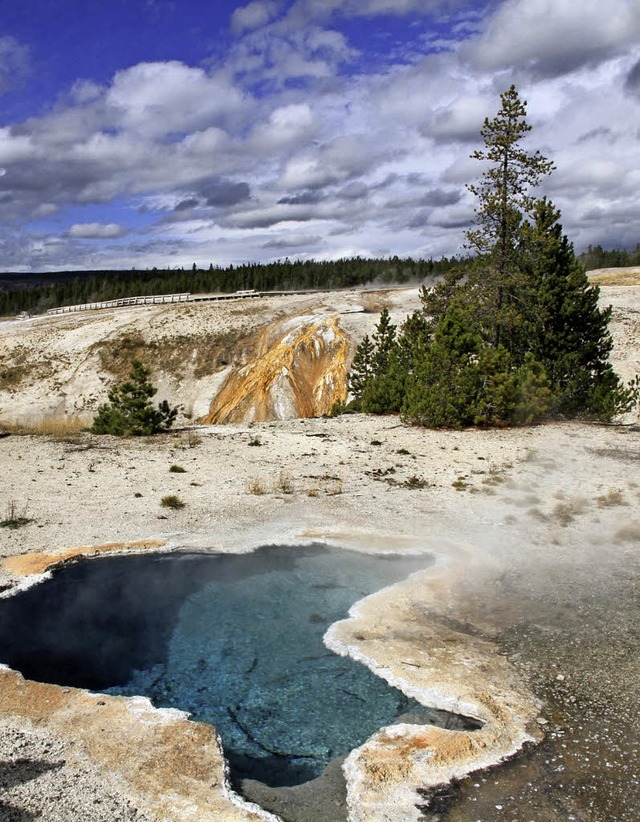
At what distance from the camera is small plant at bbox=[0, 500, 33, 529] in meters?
11.6

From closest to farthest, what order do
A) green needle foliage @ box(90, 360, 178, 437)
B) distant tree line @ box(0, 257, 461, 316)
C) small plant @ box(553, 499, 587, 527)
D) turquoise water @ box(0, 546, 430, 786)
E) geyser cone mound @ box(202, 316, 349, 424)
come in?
turquoise water @ box(0, 546, 430, 786) < small plant @ box(553, 499, 587, 527) < green needle foliage @ box(90, 360, 178, 437) < geyser cone mound @ box(202, 316, 349, 424) < distant tree line @ box(0, 257, 461, 316)

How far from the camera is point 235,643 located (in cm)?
803

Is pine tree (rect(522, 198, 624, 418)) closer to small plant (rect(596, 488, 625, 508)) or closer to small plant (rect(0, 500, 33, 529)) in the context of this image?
small plant (rect(596, 488, 625, 508))

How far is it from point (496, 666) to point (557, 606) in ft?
6.18

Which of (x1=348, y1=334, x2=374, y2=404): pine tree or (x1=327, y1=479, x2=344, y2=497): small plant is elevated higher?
(x1=348, y1=334, x2=374, y2=404): pine tree

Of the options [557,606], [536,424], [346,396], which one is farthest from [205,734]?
[346,396]

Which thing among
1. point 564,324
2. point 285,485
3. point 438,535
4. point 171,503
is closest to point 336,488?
point 285,485

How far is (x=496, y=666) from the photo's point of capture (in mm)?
7168

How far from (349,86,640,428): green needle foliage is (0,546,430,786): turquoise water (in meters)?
10.4

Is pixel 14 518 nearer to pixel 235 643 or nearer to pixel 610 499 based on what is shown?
pixel 235 643

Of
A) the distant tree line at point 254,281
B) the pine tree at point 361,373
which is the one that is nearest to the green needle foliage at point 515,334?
the pine tree at point 361,373

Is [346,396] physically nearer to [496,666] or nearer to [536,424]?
[536,424]

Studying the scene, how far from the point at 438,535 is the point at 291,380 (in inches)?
894

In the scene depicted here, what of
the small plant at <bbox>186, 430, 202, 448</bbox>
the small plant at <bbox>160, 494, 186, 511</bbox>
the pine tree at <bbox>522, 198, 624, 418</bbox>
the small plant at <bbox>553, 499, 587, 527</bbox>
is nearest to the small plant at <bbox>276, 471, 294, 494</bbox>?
the small plant at <bbox>160, 494, 186, 511</bbox>
